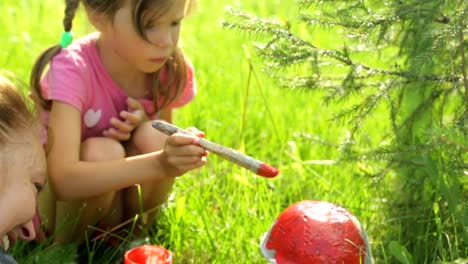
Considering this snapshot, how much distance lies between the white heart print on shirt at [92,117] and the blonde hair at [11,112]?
0.59m

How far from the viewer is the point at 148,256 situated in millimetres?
2129

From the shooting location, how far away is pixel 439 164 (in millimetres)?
2424

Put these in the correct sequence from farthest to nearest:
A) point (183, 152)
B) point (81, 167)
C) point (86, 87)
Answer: point (86, 87), point (81, 167), point (183, 152)

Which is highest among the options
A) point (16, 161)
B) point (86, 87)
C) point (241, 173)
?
point (86, 87)

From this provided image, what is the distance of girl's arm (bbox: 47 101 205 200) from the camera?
2.60 metres

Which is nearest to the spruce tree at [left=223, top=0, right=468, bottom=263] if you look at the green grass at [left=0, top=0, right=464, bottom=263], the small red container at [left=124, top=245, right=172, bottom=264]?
the green grass at [left=0, top=0, right=464, bottom=263]

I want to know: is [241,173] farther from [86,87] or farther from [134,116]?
[86,87]

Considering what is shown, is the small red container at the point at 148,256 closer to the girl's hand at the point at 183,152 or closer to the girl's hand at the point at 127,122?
the girl's hand at the point at 183,152

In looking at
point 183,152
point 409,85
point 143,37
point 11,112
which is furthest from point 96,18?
point 409,85

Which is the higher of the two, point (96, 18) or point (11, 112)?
point (96, 18)

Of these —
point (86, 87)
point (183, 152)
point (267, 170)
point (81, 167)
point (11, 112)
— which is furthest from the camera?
point (86, 87)

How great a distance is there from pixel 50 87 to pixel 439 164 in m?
1.19

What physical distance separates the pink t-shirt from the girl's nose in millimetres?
505

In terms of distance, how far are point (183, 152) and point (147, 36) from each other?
0.41m
